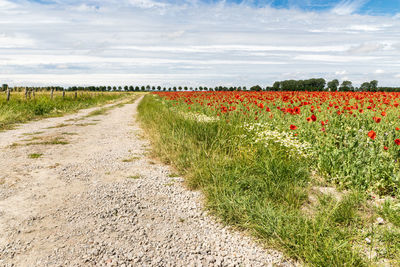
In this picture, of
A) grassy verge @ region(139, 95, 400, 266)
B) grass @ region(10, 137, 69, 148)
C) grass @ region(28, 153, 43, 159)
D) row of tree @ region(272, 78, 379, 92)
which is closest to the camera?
grassy verge @ region(139, 95, 400, 266)

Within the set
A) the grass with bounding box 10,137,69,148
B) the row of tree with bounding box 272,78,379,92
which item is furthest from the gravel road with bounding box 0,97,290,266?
the row of tree with bounding box 272,78,379,92

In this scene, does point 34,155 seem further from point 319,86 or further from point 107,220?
point 319,86

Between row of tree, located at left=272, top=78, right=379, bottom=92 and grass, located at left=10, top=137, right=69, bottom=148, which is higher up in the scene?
row of tree, located at left=272, top=78, right=379, bottom=92

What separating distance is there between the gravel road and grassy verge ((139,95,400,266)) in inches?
9.2

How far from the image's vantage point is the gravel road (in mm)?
2824

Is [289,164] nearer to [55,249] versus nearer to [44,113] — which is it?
[55,249]

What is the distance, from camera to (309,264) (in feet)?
8.55

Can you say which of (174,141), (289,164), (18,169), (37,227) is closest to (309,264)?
(289,164)

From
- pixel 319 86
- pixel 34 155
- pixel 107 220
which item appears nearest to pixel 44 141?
pixel 34 155

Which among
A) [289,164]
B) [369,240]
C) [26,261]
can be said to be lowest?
[26,261]

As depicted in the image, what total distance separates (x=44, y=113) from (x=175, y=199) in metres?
15.8

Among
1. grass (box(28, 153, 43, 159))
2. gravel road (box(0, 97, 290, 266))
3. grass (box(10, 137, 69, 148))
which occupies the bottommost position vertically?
gravel road (box(0, 97, 290, 266))

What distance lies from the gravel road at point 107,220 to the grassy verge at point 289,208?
0.23 m

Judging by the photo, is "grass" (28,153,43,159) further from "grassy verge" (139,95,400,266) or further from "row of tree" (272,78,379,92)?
"row of tree" (272,78,379,92)
